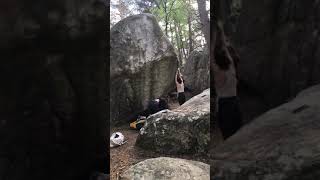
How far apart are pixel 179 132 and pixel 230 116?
3382 millimetres

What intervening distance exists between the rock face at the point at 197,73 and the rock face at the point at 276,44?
7595 millimetres

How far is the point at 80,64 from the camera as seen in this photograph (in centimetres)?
220

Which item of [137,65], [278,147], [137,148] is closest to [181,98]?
[137,65]

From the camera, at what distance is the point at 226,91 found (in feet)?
6.61

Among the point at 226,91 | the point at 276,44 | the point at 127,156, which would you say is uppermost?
the point at 276,44

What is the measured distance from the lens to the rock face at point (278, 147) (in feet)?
5.45

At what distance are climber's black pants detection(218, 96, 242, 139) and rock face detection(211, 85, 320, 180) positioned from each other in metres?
0.04

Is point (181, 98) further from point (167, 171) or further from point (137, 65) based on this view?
point (167, 171)

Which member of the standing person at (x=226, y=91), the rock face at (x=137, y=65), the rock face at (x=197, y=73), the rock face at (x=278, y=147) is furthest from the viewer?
the rock face at (x=197, y=73)

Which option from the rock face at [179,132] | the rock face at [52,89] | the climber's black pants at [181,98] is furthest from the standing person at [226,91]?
the climber's black pants at [181,98]

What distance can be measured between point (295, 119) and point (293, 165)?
24 cm

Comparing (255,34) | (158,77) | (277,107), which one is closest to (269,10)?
(255,34)

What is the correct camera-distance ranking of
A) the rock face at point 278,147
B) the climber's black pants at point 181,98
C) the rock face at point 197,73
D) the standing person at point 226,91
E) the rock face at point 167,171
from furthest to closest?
the rock face at point 197,73, the climber's black pants at point 181,98, the rock face at point 167,171, the standing person at point 226,91, the rock face at point 278,147

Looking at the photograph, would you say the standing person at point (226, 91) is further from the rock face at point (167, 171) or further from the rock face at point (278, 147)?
the rock face at point (167, 171)
